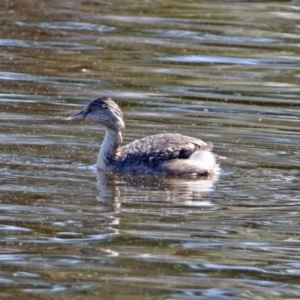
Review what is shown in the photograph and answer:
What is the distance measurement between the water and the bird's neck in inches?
4.8

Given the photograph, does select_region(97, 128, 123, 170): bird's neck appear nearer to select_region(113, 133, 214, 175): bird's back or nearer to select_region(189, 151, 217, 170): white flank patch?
select_region(113, 133, 214, 175): bird's back

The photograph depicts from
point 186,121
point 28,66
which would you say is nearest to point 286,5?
point 28,66

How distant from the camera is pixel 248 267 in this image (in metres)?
7.46

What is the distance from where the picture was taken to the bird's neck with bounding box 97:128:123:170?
34.6ft

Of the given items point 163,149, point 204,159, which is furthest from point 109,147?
point 204,159

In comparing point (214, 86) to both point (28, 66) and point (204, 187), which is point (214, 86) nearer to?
point (28, 66)

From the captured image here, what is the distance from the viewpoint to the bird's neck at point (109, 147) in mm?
10539

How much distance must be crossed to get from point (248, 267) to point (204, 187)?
2452 millimetres

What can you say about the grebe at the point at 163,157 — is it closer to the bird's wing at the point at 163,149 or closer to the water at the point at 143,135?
the bird's wing at the point at 163,149

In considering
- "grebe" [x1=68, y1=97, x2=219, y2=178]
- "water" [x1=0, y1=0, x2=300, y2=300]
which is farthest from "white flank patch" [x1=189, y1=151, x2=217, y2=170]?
"water" [x1=0, y1=0, x2=300, y2=300]

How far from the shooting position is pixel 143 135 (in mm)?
11719

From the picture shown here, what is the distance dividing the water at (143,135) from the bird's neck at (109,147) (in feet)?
0.40

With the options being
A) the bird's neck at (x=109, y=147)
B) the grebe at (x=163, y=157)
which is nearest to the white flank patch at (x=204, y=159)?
the grebe at (x=163, y=157)

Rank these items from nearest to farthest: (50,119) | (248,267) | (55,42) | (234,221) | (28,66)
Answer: (248,267) < (234,221) < (50,119) < (28,66) < (55,42)
